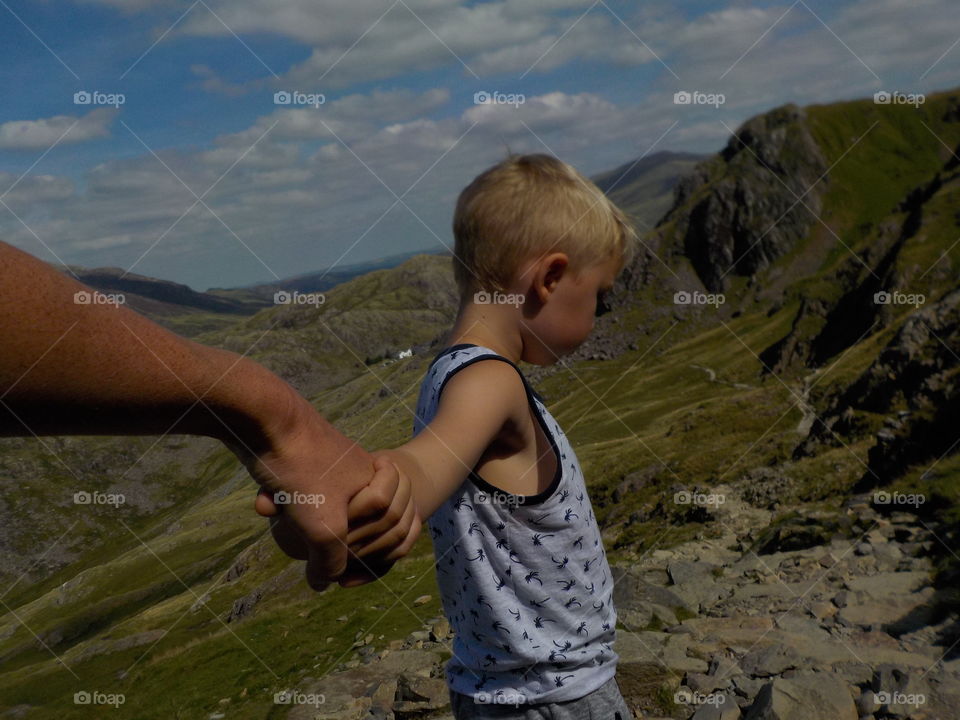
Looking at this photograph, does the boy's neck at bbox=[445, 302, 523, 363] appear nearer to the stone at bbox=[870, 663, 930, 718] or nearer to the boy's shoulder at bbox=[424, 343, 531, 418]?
the boy's shoulder at bbox=[424, 343, 531, 418]

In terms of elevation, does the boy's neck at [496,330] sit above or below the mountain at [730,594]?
above

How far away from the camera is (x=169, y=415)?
1.95 metres

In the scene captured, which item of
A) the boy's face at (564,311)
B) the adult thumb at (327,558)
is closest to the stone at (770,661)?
the boy's face at (564,311)

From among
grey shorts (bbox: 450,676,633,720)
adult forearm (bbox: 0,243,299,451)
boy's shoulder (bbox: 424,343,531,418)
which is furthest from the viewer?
grey shorts (bbox: 450,676,633,720)

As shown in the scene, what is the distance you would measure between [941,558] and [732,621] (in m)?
4.23

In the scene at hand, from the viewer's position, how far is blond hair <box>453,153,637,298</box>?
12.9 feet

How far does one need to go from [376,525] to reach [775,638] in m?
11.4

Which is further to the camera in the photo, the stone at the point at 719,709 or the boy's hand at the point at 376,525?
the stone at the point at 719,709

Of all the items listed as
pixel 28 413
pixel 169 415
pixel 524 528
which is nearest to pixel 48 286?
pixel 28 413

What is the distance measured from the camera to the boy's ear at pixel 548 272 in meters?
3.80

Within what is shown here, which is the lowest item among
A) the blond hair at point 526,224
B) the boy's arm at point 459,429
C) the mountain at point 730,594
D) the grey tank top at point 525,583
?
the mountain at point 730,594

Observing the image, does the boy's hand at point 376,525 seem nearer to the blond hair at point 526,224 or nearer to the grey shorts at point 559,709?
the blond hair at point 526,224

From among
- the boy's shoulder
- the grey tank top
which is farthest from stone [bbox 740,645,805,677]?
the boy's shoulder

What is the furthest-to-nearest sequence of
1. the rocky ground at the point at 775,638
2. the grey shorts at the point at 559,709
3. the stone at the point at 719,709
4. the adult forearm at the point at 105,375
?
the stone at the point at 719,709 → the rocky ground at the point at 775,638 → the grey shorts at the point at 559,709 → the adult forearm at the point at 105,375
